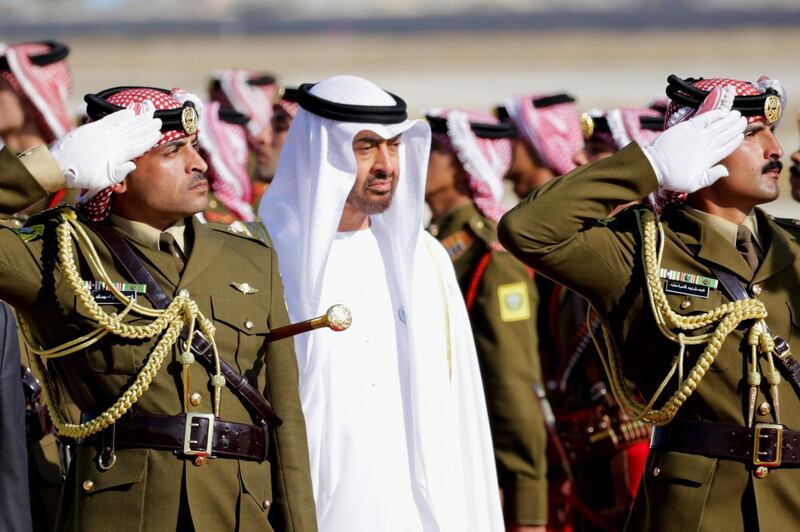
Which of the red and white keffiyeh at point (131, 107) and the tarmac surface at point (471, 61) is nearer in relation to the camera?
the red and white keffiyeh at point (131, 107)

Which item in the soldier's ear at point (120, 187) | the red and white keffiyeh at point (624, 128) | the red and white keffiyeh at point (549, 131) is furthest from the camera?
the red and white keffiyeh at point (549, 131)

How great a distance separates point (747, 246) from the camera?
5613 millimetres

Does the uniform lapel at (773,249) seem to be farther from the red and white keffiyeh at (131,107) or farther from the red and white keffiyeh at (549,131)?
the red and white keffiyeh at (549,131)

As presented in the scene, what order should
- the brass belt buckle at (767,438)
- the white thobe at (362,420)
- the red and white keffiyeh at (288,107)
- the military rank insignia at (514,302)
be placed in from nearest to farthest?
the brass belt buckle at (767,438) < the white thobe at (362,420) < the military rank insignia at (514,302) < the red and white keffiyeh at (288,107)

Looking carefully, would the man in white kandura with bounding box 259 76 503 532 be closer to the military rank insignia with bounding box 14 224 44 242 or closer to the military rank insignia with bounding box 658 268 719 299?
the military rank insignia with bounding box 658 268 719 299

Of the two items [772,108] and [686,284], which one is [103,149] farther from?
[772,108]

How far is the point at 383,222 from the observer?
6281 mm

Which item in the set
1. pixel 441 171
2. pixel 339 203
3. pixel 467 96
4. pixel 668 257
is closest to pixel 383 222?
pixel 339 203

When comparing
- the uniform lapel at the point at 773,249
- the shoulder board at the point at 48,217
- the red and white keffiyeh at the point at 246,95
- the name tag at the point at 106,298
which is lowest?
the name tag at the point at 106,298

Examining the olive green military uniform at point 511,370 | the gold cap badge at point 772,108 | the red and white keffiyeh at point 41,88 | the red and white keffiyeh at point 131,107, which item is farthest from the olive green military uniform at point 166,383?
the red and white keffiyeh at point 41,88

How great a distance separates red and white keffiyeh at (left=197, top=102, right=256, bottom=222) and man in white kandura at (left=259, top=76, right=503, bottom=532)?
2898 millimetres

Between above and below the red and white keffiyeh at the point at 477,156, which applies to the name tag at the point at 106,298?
below

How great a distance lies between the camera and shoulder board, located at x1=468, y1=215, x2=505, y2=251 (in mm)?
7977

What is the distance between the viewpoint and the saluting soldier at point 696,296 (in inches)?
209
